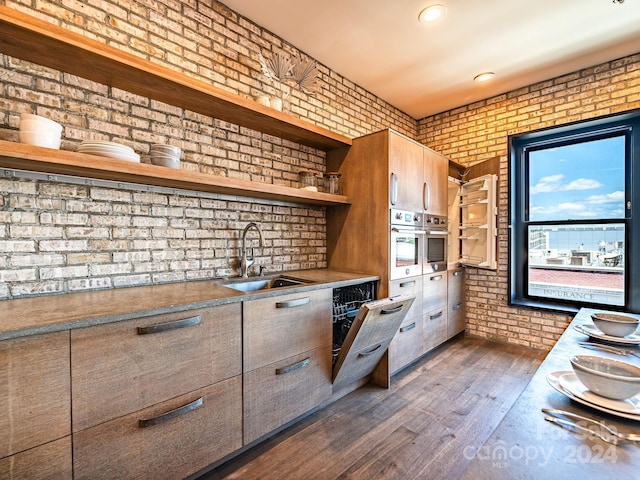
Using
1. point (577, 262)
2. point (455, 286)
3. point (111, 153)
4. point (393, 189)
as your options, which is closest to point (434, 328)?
point (455, 286)

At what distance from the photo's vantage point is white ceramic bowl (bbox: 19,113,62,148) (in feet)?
4.29

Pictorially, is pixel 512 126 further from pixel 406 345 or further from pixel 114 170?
pixel 114 170

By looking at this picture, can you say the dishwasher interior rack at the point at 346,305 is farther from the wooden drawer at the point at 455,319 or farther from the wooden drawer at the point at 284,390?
the wooden drawer at the point at 455,319

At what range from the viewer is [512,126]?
3.42 meters

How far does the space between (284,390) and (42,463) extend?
108 cm

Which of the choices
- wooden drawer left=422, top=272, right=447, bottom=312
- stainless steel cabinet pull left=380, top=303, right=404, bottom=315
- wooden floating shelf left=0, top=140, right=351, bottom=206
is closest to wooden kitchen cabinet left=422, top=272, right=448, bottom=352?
wooden drawer left=422, top=272, right=447, bottom=312

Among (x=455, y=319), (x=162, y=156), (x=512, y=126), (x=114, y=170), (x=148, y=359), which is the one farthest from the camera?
(x=455, y=319)

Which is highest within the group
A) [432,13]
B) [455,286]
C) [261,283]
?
[432,13]

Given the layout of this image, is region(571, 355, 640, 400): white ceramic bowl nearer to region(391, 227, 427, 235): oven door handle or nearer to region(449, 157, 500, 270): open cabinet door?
region(391, 227, 427, 235): oven door handle

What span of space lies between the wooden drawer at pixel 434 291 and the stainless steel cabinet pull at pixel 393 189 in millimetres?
922

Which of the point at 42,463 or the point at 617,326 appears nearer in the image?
the point at 42,463

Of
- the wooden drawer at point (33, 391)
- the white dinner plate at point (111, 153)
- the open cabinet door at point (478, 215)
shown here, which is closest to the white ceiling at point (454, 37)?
the open cabinet door at point (478, 215)

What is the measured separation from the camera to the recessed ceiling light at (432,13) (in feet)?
7.14

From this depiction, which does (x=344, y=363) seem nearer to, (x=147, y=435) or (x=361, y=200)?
(x=147, y=435)
